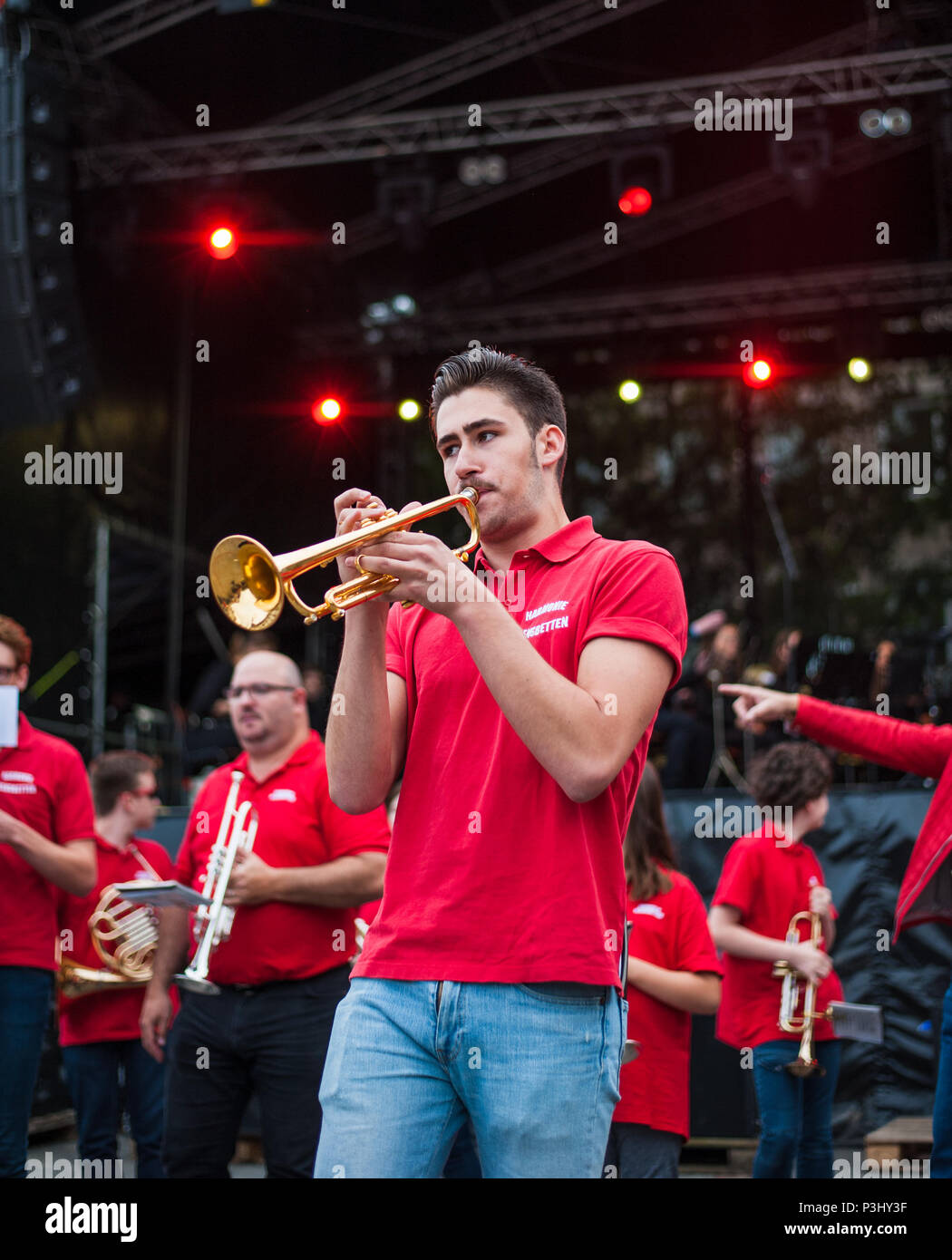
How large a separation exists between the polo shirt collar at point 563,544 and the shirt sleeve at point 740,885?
3.41 m

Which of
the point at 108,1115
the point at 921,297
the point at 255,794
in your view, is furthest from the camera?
the point at 921,297

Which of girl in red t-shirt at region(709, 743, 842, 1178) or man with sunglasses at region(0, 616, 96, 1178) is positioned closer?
man with sunglasses at region(0, 616, 96, 1178)

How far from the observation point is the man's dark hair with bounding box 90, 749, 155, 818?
6.85 meters

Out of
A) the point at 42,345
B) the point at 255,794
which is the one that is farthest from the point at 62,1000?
the point at 42,345

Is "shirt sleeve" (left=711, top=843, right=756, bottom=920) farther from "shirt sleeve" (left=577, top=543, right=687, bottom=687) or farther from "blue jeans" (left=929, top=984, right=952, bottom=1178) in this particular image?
"shirt sleeve" (left=577, top=543, right=687, bottom=687)

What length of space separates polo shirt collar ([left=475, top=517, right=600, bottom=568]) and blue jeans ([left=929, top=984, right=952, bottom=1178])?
2.25 meters

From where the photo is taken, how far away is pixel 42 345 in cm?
1022

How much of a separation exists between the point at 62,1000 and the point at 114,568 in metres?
8.09

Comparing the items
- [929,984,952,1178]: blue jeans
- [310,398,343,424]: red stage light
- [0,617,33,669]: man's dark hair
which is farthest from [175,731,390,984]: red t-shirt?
[310,398,343,424]: red stage light

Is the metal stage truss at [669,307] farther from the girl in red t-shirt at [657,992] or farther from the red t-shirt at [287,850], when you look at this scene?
the girl in red t-shirt at [657,992]

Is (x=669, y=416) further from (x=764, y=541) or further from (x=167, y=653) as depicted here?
(x=167, y=653)

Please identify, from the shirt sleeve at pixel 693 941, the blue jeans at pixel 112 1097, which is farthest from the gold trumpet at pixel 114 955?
the shirt sleeve at pixel 693 941

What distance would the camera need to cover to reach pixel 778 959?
5.69 metres

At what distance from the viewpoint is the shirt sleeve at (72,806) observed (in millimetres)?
5324
